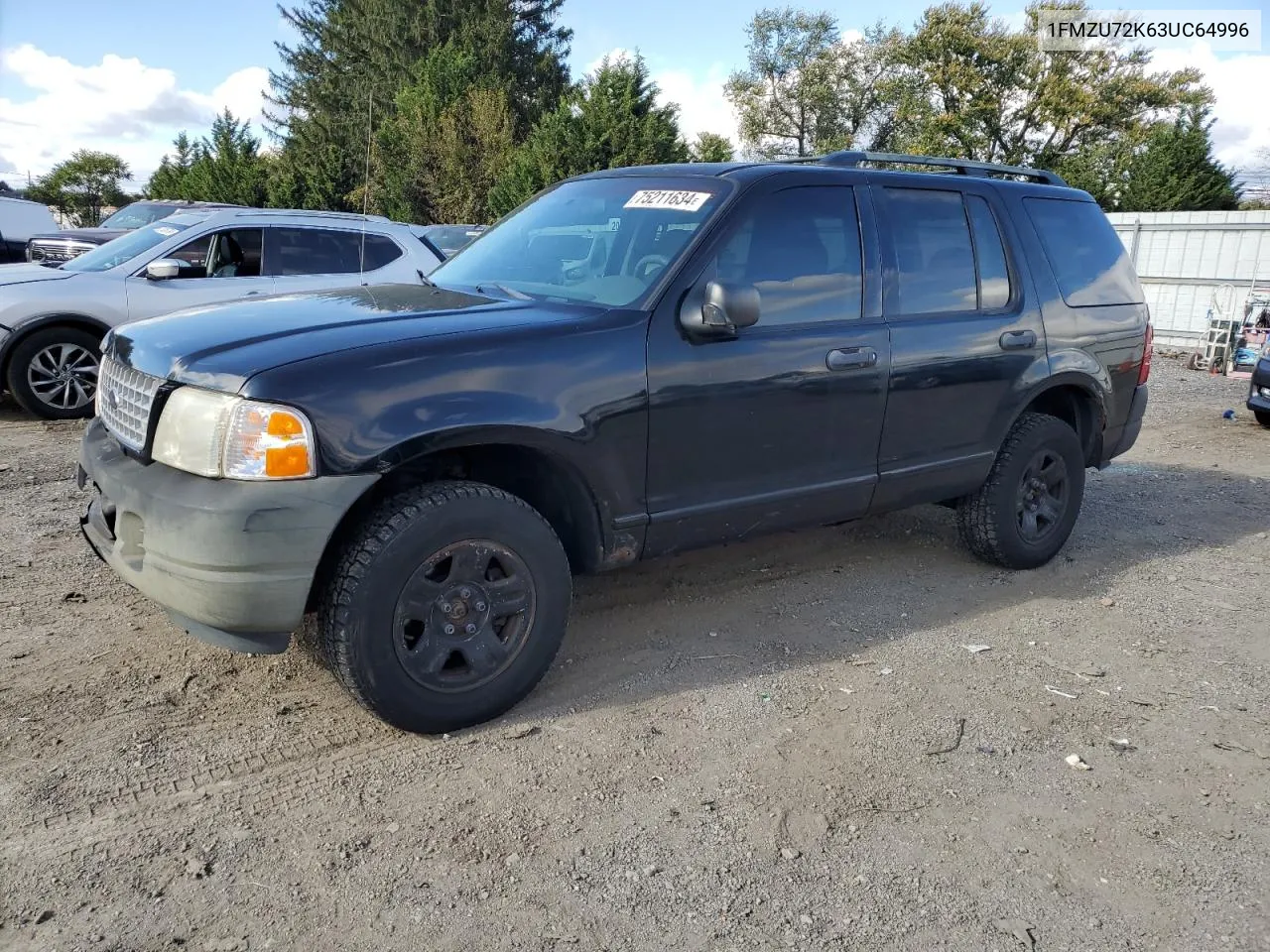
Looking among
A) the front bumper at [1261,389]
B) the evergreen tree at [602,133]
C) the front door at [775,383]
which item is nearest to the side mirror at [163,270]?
the front door at [775,383]

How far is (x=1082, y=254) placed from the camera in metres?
5.18

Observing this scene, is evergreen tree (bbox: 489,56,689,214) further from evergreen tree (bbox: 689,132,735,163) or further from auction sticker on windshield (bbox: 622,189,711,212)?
auction sticker on windshield (bbox: 622,189,711,212)

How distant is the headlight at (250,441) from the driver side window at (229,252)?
19.2ft

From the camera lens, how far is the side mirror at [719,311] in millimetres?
3465

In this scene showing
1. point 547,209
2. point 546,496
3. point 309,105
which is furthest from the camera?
point 309,105

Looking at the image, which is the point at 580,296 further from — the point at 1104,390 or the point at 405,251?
the point at 405,251

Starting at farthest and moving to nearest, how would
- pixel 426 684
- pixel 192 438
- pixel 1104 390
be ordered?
pixel 1104 390 → pixel 426 684 → pixel 192 438

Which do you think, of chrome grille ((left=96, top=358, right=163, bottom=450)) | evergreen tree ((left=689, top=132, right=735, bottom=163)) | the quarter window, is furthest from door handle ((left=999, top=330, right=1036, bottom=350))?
evergreen tree ((left=689, top=132, right=735, bottom=163))

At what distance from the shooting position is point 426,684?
10.4 ft

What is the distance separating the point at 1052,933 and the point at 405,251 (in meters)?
7.61

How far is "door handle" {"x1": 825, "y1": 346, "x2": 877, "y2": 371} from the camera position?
3992 millimetres

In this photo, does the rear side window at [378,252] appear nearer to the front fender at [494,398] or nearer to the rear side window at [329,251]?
the rear side window at [329,251]

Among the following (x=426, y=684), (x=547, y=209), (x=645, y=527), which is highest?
(x=547, y=209)

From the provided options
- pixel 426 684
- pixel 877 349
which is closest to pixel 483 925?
pixel 426 684
